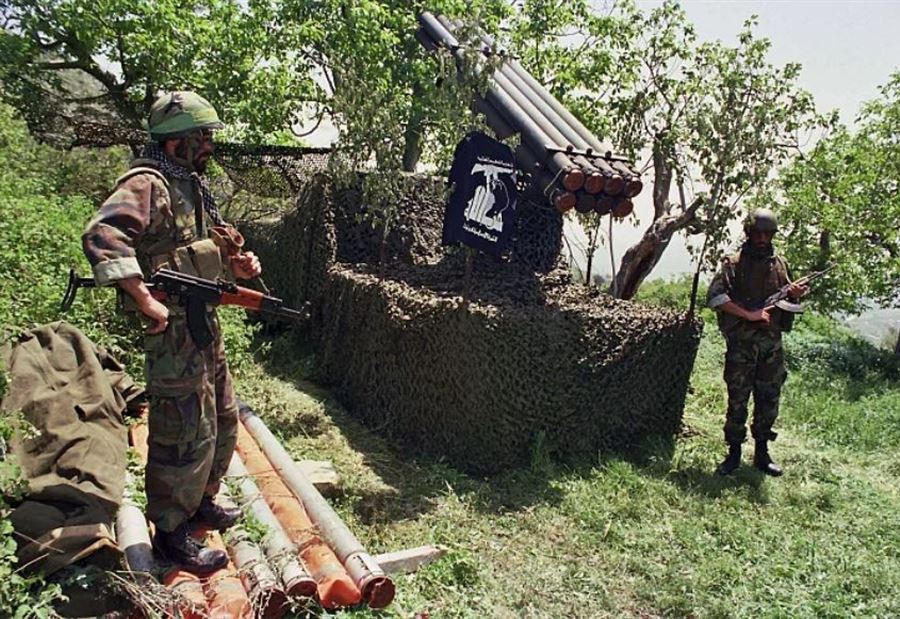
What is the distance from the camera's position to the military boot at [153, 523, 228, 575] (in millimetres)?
3168

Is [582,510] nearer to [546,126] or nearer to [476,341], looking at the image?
[476,341]

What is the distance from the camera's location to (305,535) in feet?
12.0

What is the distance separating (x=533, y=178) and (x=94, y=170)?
7791mm

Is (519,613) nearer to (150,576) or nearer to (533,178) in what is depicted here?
(150,576)

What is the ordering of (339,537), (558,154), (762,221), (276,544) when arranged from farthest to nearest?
1. (558,154)
2. (762,221)
3. (339,537)
4. (276,544)

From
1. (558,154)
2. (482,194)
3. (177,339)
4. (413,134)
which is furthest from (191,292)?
(413,134)

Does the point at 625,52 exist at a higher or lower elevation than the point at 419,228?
higher

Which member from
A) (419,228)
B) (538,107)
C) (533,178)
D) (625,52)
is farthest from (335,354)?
(625,52)

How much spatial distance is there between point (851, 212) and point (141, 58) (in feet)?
39.2

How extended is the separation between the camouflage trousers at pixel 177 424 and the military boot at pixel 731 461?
415cm

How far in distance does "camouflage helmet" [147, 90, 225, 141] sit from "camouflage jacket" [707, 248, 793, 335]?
13.8 feet

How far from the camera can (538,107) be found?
7254mm

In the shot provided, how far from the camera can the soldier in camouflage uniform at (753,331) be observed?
19.1 ft

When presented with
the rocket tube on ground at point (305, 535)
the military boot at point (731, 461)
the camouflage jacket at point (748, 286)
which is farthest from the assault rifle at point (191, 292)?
the military boot at point (731, 461)
